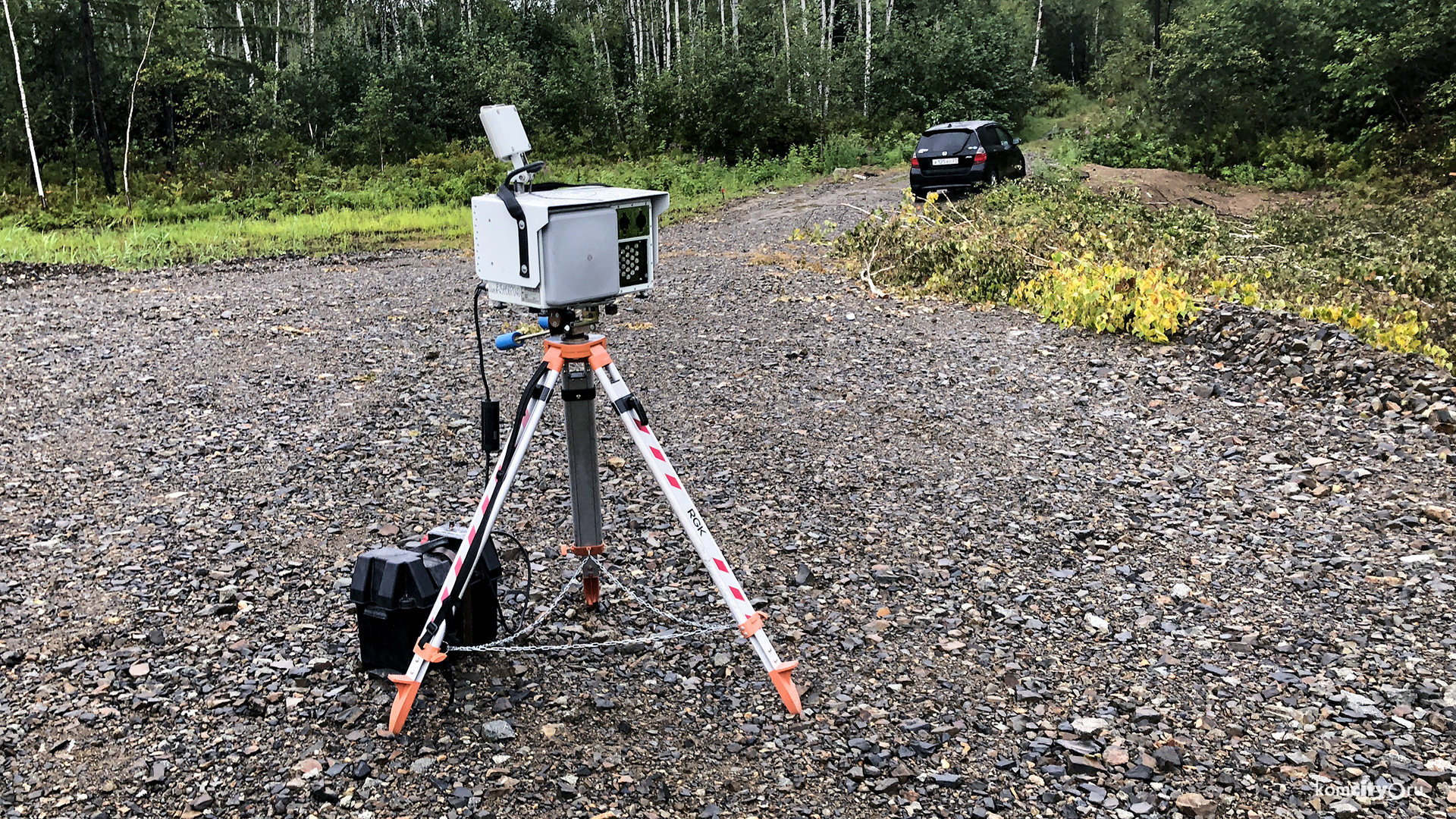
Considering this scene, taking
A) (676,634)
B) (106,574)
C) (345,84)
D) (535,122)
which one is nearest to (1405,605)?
(676,634)

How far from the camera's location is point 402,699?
3.08m

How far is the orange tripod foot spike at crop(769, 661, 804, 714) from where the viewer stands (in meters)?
3.10

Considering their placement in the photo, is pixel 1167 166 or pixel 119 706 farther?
pixel 1167 166

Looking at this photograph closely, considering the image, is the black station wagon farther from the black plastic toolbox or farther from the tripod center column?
the black plastic toolbox

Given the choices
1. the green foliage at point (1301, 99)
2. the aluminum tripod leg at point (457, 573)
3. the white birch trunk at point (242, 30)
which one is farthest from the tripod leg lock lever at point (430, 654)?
the white birch trunk at point (242, 30)

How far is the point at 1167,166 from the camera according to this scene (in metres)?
22.5

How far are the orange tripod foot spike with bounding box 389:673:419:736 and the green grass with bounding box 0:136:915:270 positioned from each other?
500 inches

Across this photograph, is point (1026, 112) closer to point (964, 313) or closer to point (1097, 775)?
point (964, 313)

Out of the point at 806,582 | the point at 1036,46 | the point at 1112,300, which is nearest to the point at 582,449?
the point at 806,582

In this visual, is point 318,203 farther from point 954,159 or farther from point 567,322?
point 567,322

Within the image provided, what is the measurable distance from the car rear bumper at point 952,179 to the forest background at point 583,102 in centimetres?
547

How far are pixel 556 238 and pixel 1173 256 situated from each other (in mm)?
8075

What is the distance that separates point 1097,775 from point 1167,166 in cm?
2241

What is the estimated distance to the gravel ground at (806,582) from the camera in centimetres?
301
